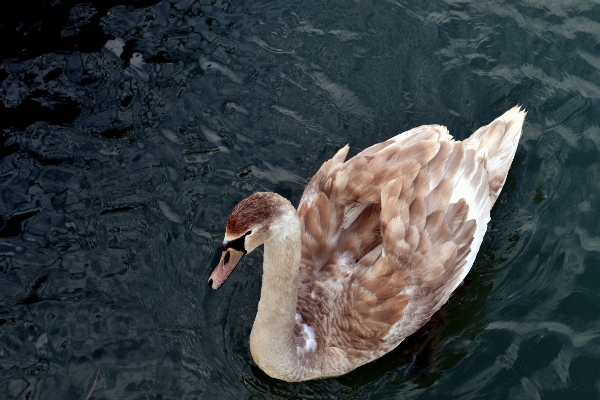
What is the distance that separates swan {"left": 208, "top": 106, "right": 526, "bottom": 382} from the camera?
20.2 ft

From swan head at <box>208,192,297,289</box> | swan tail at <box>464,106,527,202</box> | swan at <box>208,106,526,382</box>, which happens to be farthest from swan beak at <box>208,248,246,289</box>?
swan tail at <box>464,106,527,202</box>

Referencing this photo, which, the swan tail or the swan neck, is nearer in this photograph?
the swan neck

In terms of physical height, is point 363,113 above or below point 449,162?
below

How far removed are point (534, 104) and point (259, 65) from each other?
3105 mm

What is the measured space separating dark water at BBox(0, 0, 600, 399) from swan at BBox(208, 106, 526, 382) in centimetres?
51

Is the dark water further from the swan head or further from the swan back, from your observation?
the swan head

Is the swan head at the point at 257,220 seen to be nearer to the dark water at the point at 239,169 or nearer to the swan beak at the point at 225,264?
the swan beak at the point at 225,264

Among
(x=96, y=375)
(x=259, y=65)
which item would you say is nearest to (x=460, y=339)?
(x=96, y=375)

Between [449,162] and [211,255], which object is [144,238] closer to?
[211,255]

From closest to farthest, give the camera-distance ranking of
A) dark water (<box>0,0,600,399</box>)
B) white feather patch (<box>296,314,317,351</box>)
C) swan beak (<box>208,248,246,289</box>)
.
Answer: swan beak (<box>208,248,246,289</box>) < white feather patch (<box>296,314,317,351</box>) < dark water (<box>0,0,600,399</box>)

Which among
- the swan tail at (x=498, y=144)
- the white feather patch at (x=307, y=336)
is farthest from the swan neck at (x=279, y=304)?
the swan tail at (x=498, y=144)

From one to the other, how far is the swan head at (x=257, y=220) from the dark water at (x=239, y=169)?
173cm

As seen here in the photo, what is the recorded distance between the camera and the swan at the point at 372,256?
6.17 m

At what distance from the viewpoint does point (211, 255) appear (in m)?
7.16
